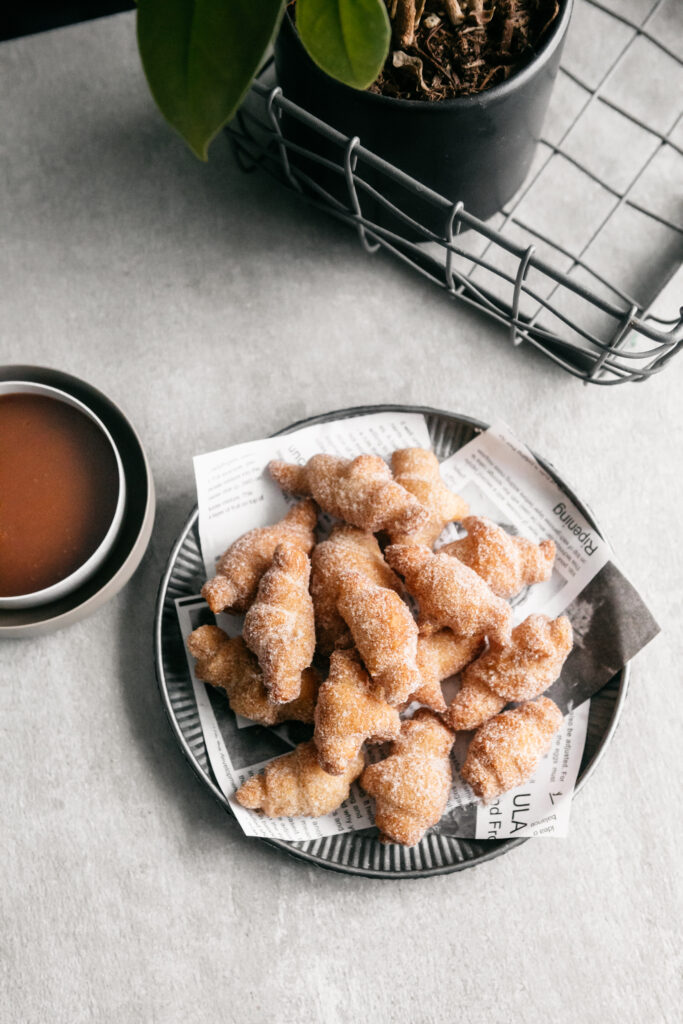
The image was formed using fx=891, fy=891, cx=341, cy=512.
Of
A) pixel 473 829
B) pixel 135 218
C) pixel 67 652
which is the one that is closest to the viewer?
pixel 473 829

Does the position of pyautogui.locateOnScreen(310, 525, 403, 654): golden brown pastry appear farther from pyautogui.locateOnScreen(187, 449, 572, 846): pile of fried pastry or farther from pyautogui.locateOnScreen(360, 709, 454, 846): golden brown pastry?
pyautogui.locateOnScreen(360, 709, 454, 846): golden brown pastry

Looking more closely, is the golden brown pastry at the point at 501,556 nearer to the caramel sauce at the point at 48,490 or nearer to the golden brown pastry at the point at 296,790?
the golden brown pastry at the point at 296,790

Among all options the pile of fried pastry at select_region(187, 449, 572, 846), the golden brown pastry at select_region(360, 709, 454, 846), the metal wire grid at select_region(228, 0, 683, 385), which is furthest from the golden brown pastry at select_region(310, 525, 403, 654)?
the metal wire grid at select_region(228, 0, 683, 385)

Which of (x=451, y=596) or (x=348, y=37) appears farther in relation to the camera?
(x=451, y=596)

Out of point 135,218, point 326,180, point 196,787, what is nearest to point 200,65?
point 326,180

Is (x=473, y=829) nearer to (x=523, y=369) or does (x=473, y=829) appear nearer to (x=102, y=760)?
(x=102, y=760)

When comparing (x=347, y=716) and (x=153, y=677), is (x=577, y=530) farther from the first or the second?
(x=153, y=677)

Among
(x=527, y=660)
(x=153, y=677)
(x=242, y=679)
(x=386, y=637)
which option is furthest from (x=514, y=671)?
(x=153, y=677)
